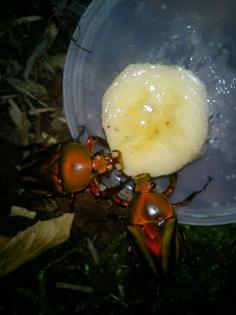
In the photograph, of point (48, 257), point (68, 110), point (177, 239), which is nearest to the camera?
point (177, 239)

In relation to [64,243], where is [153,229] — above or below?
above

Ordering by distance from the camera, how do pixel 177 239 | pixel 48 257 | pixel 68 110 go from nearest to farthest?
pixel 177 239 → pixel 68 110 → pixel 48 257

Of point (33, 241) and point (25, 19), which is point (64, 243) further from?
point (25, 19)

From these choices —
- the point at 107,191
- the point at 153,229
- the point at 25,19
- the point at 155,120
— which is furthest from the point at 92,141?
the point at 25,19

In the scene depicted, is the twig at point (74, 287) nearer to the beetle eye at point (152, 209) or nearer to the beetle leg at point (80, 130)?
the beetle eye at point (152, 209)

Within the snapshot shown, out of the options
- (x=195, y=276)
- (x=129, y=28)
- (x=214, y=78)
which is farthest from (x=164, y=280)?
(x=129, y=28)

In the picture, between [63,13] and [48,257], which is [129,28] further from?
[48,257]
